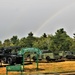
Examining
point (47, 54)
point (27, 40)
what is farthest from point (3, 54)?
point (27, 40)

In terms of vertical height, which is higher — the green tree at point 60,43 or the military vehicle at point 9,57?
the green tree at point 60,43

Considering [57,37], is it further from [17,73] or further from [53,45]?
[17,73]

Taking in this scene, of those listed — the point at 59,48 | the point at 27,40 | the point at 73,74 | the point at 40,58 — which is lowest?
the point at 73,74

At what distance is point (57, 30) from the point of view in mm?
89375

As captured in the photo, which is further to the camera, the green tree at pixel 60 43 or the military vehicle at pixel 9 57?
the green tree at pixel 60 43

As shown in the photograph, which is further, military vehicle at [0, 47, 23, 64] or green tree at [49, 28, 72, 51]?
green tree at [49, 28, 72, 51]

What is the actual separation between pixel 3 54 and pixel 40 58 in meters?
7.84

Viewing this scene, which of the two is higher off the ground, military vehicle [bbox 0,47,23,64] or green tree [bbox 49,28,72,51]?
Answer: green tree [bbox 49,28,72,51]

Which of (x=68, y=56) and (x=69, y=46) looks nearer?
(x=68, y=56)

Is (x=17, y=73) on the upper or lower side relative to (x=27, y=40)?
lower

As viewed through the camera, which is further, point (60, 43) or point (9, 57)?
point (60, 43)

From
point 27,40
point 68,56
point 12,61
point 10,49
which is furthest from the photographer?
point 27,40

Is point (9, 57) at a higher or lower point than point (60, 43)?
lower

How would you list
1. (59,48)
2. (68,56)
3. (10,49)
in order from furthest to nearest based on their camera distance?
1. (59,48)
2. (68,56)
3. (10,49)
